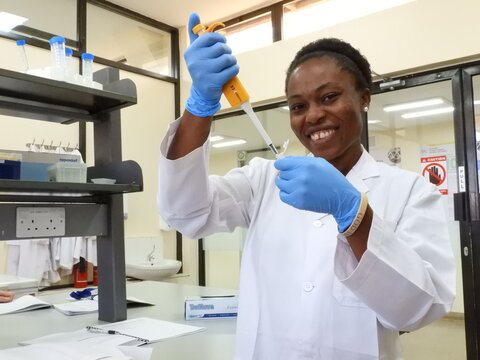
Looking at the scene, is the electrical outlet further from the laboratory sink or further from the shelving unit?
the laboratory sink

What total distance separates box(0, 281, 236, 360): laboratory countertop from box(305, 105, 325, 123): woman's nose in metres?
0.62

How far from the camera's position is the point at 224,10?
170 inches

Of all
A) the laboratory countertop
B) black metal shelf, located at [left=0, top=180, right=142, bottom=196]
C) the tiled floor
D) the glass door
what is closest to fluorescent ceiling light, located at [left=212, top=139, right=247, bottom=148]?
the glass door

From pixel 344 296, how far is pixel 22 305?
1.25 meters

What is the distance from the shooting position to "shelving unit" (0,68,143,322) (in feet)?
4.31

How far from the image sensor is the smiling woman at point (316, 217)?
0.82 metres

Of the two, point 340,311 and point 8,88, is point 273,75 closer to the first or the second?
point 8,88

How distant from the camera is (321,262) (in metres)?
1.02

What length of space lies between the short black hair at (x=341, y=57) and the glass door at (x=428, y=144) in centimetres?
209

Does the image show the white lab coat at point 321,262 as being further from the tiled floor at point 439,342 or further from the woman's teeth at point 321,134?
the tiled floor at point 439,342

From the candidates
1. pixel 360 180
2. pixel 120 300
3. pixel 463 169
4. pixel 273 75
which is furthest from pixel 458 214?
pixel 120 300

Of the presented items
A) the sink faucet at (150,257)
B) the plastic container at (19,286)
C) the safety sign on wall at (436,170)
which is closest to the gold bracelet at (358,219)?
the plastic container at (19,286)

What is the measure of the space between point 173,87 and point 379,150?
2.32 m

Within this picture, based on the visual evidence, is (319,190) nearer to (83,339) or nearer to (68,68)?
(83,339)
